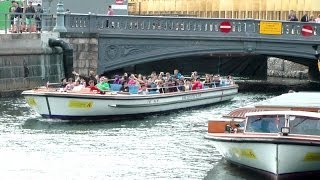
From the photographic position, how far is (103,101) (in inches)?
1658

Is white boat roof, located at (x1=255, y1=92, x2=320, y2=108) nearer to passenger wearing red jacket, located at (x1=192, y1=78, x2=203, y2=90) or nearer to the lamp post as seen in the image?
passenger wearing red jacket, located at (x1=192, y1=78, x2=203, y2=90)

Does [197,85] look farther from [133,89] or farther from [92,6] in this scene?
[92,6]

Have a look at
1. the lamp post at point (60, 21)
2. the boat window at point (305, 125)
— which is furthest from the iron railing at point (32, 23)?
the boat window at point (305, 125)

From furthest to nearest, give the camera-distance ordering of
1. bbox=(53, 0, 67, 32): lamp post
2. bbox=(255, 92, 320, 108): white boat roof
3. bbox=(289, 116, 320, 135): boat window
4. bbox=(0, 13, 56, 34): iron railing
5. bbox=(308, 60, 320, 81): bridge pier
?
bbox=(308, 60, 320, 81): bridge pier < bbox=(0, 13, 56, 34): iron railing < bbox=(53, 0, 67, 32): lamp post < bbox=(255, 92, 320, 108): white boat roof < bbox=(289, 116, 320, 135): boat window

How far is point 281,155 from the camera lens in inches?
1086

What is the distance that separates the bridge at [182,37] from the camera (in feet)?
174

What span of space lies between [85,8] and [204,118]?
18.9 m

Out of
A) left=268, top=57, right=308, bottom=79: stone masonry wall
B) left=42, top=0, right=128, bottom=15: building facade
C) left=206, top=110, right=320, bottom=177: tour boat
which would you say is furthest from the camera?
left=268, top=57, right=308, bottom=79: stone masonry wall

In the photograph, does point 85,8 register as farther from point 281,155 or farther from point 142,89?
point 281,155

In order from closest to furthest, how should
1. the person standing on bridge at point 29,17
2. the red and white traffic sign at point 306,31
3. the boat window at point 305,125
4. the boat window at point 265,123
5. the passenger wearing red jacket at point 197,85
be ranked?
the boat window at point 305,125 → the boat window at point 265,123 → the passenger wearing red jacket at point 197,85 → the person standing on bridge at point 29,17 → the red and white traffic sign at point 306,31

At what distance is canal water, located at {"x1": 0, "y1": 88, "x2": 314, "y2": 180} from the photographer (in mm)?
30094

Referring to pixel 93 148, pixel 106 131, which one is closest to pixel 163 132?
pixel 106 131

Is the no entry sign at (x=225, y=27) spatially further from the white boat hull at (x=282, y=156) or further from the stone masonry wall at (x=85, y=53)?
the white boat hull at (x=282, y=156)

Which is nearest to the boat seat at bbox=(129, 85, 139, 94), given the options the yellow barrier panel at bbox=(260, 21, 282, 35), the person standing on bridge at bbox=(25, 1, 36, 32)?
the person standing on bridge at bbox=(25, 1, 36, 32)
